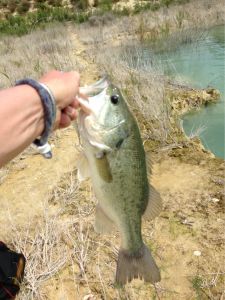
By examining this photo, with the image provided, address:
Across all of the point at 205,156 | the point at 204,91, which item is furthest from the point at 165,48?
the point at 205,156

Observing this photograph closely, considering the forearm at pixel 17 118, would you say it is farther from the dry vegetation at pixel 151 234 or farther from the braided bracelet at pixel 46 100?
the dry vegetation at pixel 151 234

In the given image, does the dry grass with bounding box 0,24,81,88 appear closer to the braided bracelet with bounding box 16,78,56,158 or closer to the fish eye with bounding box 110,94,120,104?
the fish eye with bounding box 110,94,120,104

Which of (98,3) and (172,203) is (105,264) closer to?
(172,203)

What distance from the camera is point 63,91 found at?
6.12ft

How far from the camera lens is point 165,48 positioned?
13.7 m

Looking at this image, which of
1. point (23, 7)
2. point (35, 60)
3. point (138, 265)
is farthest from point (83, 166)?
point (23, 7)

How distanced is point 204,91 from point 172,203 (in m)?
4.82

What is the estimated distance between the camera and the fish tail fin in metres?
2.46

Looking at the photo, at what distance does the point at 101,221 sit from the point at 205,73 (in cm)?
913

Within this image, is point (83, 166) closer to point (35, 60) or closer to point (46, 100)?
point (46, 100)

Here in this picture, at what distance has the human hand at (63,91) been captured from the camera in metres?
1.84

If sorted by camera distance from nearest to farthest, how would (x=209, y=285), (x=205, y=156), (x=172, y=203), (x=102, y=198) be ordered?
(x=102, y=198)
(x=209, y=285)
(x=172, y=203)
(x=205, y=156)

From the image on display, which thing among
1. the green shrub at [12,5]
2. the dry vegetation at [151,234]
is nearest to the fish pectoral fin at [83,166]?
the dry vegetation at [151,234]

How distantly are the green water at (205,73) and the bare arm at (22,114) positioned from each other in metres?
Result: 4.58
